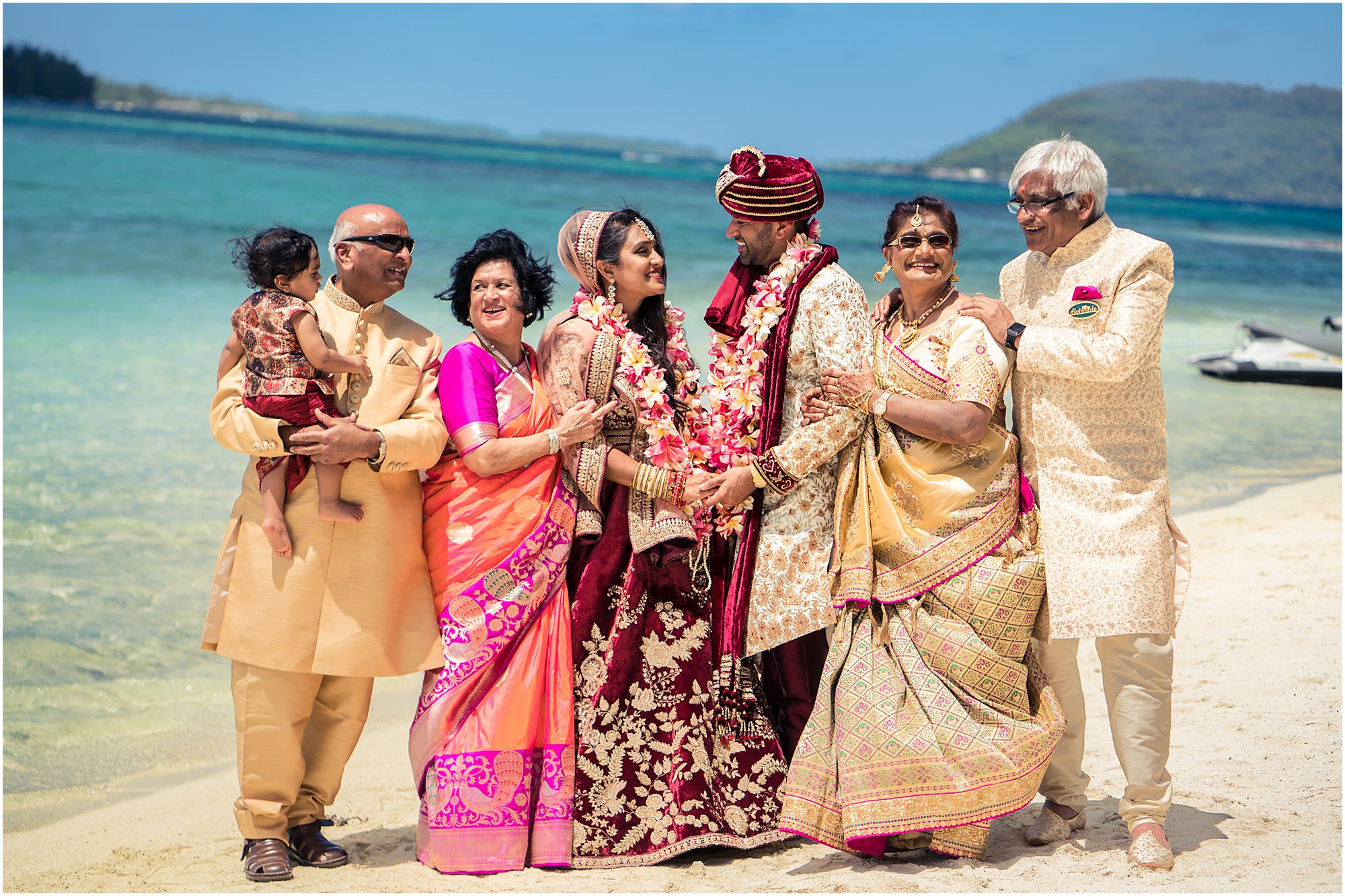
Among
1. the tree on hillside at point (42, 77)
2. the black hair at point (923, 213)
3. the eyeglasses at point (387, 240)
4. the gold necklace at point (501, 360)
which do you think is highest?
the tree on hillside at point (42, 77)

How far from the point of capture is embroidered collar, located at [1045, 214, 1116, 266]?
11.3 ft

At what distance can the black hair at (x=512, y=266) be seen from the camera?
356cm

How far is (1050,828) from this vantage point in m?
3.57

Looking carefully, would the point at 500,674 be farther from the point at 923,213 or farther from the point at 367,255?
the point at 923,213

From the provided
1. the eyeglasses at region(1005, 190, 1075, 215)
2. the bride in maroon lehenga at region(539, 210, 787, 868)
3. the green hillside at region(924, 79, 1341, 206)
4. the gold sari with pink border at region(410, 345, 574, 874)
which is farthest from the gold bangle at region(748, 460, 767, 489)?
the green hillside at region(924, 79, 1341, 206)

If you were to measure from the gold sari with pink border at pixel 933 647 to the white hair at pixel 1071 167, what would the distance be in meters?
0.50

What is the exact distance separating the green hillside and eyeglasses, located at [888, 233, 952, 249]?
11065 cm

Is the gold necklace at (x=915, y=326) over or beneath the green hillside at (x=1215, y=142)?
beneath

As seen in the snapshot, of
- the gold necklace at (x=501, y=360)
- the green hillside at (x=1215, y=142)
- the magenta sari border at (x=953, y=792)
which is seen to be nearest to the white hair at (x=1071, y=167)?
the gold necklace at (x=501, y=360)

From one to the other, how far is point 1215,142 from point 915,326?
447ft

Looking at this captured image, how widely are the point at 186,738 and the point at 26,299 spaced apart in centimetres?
1406

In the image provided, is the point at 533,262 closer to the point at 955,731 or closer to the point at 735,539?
the point at 735,539

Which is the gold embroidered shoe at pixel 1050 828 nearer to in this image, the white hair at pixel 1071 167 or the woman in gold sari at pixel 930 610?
the woman in gold sari at pixel 930 610

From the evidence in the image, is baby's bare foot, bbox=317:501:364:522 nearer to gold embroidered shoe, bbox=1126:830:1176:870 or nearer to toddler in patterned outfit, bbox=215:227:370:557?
toddler in patterned outfit, bbox=215:227:370:557
